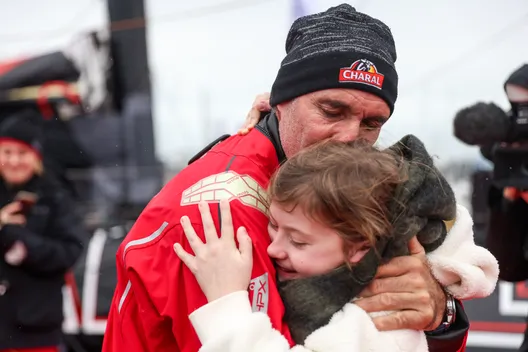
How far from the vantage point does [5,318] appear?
4016 millimetres

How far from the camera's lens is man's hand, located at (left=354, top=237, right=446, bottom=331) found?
59.4 inches

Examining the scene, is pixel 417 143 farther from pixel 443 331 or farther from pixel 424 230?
pixel 443 331

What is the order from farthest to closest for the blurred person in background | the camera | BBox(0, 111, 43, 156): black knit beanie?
BBox(0, 111, 43, 156): black knit beanie < the blurred person in background < the camera

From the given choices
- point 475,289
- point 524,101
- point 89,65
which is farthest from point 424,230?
point 89,65

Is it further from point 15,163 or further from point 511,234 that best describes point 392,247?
point 15,163

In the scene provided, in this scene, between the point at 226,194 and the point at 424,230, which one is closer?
the point at 226,194

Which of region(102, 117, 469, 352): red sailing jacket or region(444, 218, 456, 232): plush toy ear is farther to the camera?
region(444, 218, 456, 232): plush toy ear

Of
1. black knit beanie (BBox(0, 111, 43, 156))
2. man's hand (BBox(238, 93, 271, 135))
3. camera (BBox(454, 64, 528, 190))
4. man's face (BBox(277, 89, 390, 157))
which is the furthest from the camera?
black knit beanie (BBox(0, 111, 43, 156))

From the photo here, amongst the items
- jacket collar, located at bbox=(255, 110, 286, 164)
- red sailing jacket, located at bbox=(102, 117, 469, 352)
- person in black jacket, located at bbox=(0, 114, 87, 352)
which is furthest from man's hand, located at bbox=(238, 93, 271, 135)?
person in black jacket, located at bbox=(0, 114, 87, 352)

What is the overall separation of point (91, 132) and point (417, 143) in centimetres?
765

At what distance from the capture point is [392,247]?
5.07ft

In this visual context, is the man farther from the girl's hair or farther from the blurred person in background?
the blurred person in background

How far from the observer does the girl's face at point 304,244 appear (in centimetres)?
148

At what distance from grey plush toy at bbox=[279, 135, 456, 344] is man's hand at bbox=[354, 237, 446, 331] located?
28mm
